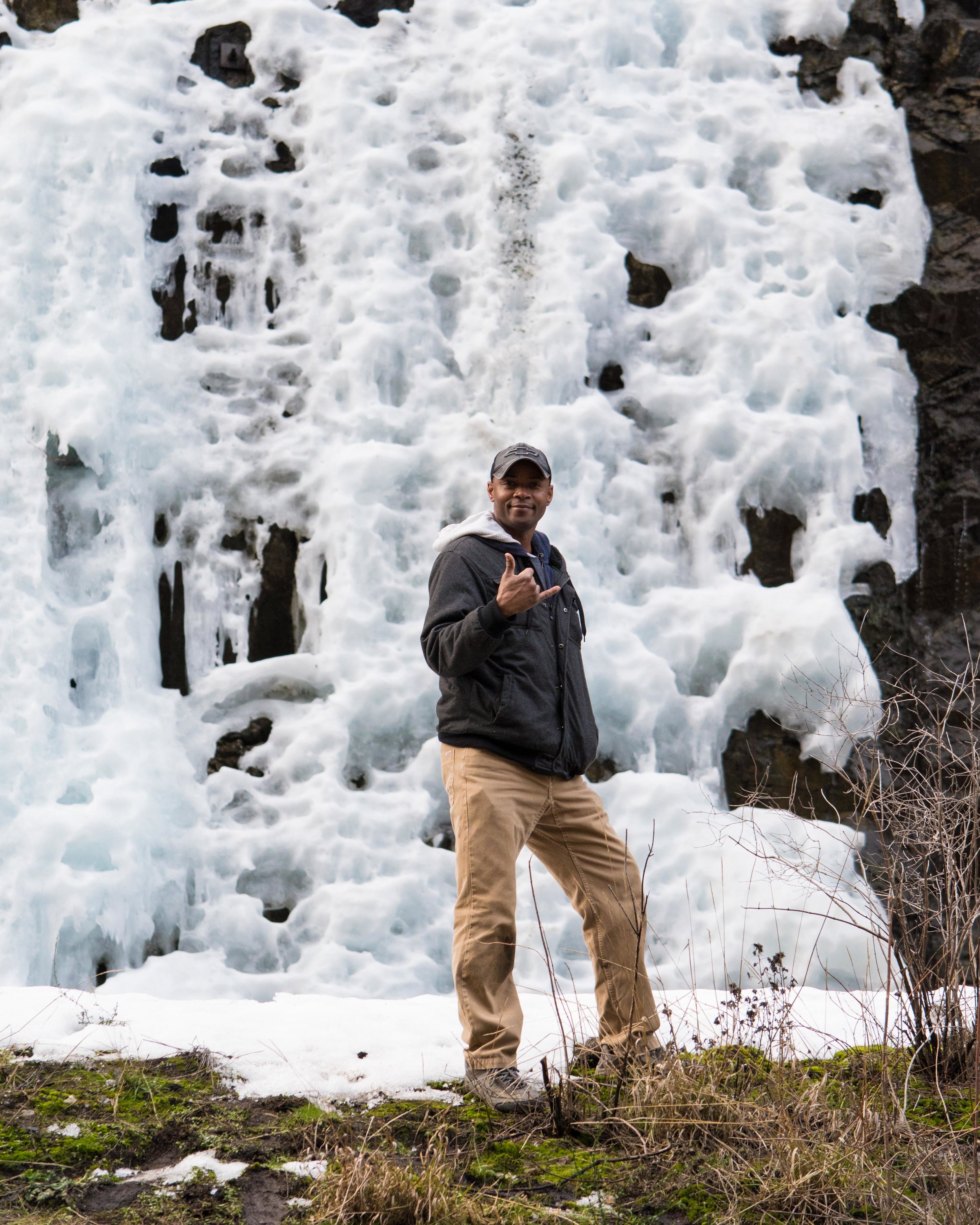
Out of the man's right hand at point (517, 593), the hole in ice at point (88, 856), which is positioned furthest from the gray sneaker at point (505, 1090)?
the hole in ice at point (88, 856)

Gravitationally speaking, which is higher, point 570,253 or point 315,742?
point 570,253

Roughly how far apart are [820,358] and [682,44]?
2518mm

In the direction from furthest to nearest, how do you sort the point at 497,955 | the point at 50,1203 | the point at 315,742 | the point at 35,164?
the point at 35,164 < the point at 315,742 < the point at 497,955 < the point at 50,1203

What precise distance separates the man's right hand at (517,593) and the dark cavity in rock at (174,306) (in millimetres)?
4499

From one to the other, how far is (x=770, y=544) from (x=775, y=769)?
136cm

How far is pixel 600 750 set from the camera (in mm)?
6117

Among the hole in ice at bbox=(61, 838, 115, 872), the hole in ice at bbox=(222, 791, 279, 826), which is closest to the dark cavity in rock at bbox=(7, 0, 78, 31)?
the hole in ice at bbox=(222, 791, 279, 826)

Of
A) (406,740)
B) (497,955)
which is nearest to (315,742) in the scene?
(406,740)

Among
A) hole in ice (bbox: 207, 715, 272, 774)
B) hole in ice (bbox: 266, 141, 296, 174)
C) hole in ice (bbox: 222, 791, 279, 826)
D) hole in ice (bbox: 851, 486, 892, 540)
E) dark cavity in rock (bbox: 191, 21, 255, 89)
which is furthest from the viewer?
dark cavity in rock (bbox: 191, 21, 255, 89)

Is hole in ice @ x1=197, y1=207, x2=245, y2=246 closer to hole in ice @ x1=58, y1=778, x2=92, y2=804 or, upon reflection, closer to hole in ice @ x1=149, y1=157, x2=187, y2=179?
hole in ice @ x1=149, y1=157, x2=187, y2=179

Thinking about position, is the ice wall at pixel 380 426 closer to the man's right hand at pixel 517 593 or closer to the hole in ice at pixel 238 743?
the hole in ice at pixel 238 743

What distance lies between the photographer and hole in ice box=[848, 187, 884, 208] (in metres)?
7.05

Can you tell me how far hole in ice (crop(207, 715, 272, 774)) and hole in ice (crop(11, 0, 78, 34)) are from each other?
15.5ft

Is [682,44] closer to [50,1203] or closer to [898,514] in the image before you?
[898,514]
